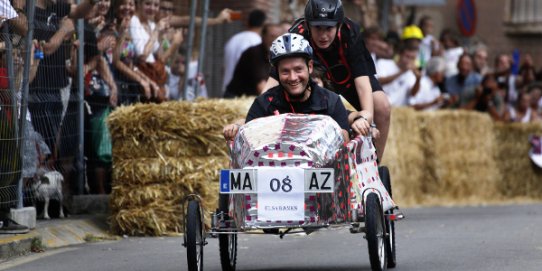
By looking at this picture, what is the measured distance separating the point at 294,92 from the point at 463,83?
13.0 meters

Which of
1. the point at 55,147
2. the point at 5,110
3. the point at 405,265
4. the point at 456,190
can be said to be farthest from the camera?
the point at 456,190

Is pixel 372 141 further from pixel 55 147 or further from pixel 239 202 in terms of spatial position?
pixel 55 147

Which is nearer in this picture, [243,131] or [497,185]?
[243,131]

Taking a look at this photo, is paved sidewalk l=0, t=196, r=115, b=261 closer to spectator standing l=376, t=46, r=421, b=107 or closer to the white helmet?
the white helmet

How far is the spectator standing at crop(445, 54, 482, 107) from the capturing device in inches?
880

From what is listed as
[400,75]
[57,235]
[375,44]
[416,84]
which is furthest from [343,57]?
[416,84]

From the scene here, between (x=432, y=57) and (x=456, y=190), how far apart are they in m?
2.76

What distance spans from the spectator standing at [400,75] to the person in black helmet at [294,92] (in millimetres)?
9581

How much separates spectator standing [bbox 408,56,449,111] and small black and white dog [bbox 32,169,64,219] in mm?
8212

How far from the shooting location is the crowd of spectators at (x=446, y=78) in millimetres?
20031

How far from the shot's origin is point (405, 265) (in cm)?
1074

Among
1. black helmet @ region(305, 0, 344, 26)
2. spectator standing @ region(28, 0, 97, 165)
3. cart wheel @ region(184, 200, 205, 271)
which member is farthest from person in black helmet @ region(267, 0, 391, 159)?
spectator standing @ region(28, 0, 97, 165)

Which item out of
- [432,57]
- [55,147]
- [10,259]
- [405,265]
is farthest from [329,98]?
[432,57]

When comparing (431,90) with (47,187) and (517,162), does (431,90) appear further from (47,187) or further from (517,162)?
(47,187)
